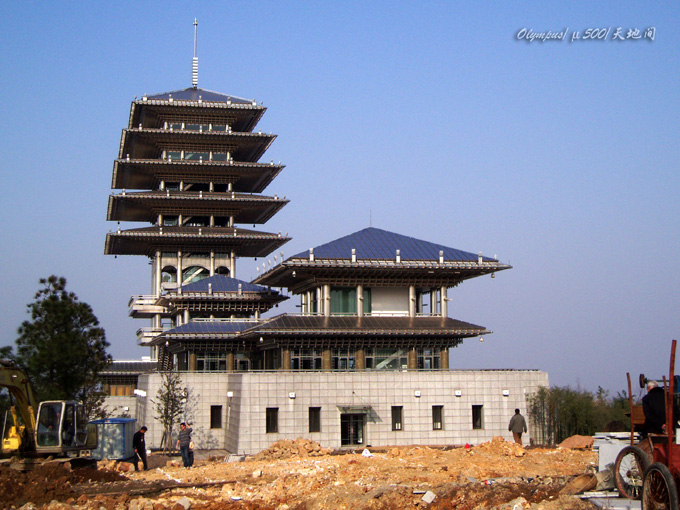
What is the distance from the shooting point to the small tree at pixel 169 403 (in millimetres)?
40062

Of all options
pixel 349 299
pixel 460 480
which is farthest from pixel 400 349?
pixel 460 480

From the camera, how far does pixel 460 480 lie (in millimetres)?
22312

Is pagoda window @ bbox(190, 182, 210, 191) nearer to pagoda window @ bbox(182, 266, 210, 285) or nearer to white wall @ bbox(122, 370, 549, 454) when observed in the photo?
pagoda window @ bbox(182, 266, 210, 285)

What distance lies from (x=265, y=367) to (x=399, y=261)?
1007 centimetres

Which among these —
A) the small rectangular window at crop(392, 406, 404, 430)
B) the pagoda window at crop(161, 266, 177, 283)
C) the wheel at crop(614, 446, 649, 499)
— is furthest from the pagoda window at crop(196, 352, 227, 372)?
the wheel at crop(614, 446, 649, 499)

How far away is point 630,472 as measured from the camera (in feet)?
52.7

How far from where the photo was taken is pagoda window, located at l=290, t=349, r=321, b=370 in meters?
43.0

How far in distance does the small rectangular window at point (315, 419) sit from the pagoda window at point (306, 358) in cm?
412

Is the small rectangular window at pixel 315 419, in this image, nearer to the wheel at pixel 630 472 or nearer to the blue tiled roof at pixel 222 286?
the blue tiled roof at pixel 222 286

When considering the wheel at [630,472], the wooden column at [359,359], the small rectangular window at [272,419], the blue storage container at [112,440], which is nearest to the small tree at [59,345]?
the blue storage container at [112,440]

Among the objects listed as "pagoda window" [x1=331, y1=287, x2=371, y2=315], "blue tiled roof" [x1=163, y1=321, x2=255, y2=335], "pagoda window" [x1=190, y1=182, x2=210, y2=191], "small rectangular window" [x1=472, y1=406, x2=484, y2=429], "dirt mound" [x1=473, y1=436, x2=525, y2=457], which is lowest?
"dirt mound" [x1=473, y1=436, x2=525, y2=457]

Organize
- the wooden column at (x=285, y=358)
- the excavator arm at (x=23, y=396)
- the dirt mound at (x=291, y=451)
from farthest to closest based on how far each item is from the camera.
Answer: the wooden column at (x=285, y=358), the dirt mound at (x=291, y=451), the excavator arm at (x=23, y=396)

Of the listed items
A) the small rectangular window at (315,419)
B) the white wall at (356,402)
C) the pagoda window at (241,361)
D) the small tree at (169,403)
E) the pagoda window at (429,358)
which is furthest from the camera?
the pagoda window at (241,361)

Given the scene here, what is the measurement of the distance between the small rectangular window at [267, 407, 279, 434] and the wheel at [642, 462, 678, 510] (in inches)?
1002
